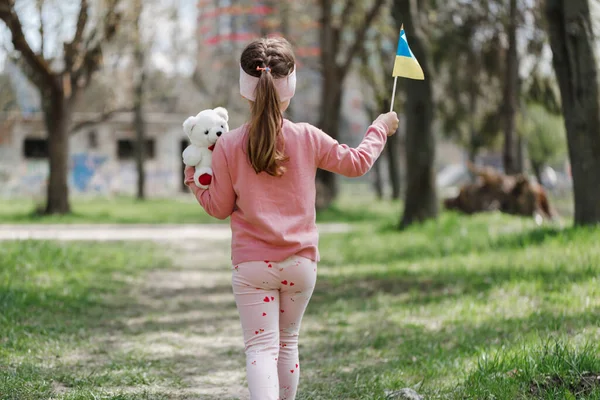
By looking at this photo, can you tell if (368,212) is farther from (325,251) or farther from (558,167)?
(558,167)

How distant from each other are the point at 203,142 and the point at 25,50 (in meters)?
13.4

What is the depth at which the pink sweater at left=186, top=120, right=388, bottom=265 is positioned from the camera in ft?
11.2

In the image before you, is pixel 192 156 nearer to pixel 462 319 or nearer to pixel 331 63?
pixel 462 319

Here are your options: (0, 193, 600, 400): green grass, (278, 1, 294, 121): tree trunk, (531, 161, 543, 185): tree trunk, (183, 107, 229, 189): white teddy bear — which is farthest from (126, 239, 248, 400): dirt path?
(531, 161, 543, 185): tree trunk

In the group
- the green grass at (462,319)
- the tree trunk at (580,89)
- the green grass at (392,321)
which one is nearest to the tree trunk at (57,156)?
the green grass at (392,321)

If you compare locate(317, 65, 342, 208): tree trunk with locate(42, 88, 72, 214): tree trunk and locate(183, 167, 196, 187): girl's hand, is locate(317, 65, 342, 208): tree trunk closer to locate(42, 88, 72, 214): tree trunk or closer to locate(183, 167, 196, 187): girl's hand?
locate(42, 88, 72, 214): tree trunk

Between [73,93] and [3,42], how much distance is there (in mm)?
2090

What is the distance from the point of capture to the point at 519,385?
3811mm

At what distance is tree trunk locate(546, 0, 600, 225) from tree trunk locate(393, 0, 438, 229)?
4117 millimetres

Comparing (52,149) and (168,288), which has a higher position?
(52,149)

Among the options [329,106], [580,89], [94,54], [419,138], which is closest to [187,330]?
[580,89]

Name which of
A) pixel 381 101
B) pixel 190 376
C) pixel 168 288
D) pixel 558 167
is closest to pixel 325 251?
pixel 168 288

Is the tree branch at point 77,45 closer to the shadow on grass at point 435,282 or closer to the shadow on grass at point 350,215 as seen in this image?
the shadow on grass at point 350,215

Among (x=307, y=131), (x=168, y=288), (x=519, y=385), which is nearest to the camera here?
(x=307, y=131)
